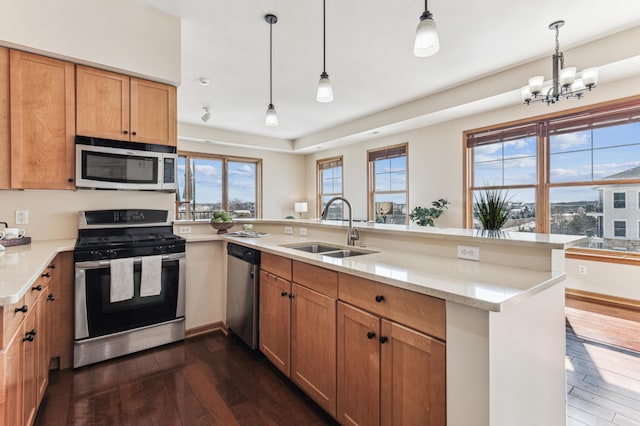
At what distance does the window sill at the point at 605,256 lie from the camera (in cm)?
365

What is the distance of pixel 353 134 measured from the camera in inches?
245

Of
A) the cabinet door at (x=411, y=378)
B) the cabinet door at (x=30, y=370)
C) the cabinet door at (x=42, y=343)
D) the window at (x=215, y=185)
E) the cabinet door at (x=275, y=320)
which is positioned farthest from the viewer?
the window at (x=215, y=185)

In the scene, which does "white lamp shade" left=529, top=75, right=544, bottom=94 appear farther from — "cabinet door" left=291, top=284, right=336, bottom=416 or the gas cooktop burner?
the gas cooktop burner

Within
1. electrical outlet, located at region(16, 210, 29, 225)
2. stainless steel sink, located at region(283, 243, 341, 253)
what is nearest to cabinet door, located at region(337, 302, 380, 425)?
stainless steel sink, located at region(283, 243, 341, 253)

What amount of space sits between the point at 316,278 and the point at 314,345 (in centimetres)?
40

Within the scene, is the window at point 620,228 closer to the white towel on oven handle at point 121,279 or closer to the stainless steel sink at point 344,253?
the stainless steel sink at point 344,253

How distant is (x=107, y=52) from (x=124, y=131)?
0.60 meters

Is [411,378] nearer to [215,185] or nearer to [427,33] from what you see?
[427,33]

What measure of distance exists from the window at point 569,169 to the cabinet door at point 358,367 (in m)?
4.09

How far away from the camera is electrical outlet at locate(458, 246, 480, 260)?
1.74 meters

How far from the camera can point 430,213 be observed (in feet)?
17.4

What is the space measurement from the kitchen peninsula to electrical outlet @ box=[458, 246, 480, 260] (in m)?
0.02

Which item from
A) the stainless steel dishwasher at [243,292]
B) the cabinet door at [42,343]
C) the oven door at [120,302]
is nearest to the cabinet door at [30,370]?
the cabinet door at [42,343]

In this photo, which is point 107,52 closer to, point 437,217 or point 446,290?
point 446,290
